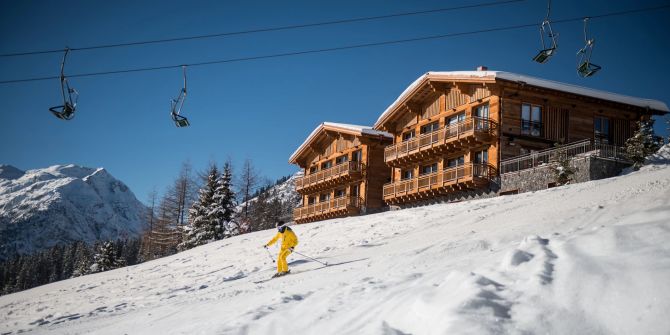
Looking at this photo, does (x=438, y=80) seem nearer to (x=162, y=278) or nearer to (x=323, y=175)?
(x=323, y=175)

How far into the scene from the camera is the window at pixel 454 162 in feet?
98.1

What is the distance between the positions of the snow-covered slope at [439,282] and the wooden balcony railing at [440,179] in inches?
224

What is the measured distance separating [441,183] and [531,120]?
605cm

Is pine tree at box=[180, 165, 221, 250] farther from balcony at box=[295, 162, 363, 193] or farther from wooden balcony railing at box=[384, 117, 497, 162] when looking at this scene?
wooden balcony railing at box=[384, 117, 497, 162]

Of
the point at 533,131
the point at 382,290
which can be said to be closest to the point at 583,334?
the point at 382,290

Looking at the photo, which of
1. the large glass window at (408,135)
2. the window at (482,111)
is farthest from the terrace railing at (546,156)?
the large glass window at (408,135)

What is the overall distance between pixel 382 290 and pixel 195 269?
47.3 feet

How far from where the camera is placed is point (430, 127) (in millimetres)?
33406

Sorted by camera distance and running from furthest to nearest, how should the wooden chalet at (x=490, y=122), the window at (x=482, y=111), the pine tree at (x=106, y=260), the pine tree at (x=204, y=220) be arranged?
the pine tree at (x=106, y=260), the pine tree at (x=204, y=220), the window at (x=482, y=111), the wooden chalet at (x=490, y=122)

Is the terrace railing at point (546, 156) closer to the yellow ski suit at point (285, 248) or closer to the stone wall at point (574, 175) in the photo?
the stone wall at point (574, 175)

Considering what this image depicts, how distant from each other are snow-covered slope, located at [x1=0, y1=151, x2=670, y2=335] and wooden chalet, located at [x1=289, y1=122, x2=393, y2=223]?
1560 cm

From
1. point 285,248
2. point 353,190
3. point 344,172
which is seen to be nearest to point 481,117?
point 344,172

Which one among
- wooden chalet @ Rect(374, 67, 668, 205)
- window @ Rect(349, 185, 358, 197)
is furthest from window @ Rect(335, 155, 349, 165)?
wooden chalet @ Rect(374, 67, 668, 205)

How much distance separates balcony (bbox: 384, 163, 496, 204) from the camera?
2669 cm
